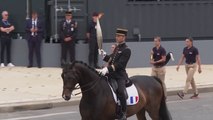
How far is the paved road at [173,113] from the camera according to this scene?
12907 mm

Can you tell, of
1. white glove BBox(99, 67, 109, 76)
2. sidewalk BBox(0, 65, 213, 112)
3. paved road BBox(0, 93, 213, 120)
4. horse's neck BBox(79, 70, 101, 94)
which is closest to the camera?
horse's neck BBox(79, 70, 101, 94)

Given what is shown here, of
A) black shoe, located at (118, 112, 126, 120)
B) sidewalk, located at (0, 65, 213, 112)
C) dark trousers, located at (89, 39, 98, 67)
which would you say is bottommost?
sidewalk, located at (0, 65, 213, 112)

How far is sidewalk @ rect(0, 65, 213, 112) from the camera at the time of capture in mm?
14419

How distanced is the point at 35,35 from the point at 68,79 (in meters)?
12.5

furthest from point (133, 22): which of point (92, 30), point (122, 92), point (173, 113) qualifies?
point (122, 92)

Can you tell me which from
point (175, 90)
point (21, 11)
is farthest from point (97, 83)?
point (21, 11)

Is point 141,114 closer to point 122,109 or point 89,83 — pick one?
point 122,109

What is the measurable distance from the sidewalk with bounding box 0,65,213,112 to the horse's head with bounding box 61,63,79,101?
5.52 meters

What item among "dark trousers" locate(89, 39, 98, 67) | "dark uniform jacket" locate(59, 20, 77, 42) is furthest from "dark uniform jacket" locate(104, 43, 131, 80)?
"dark trousers" locate(89, 39, 98, 67)

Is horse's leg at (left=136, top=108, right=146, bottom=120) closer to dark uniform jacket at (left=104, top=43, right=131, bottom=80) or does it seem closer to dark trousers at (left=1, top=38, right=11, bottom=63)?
dark uniform jacket at (left=104, top=43, right=131, bottom=80)

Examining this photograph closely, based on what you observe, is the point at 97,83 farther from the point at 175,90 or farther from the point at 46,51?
the point at 46,51

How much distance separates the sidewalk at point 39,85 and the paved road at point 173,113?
0.34 m

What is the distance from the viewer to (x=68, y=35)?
2052cm

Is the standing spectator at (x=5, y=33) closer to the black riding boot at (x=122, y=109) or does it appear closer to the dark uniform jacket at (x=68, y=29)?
the dark uniform jacket at (x=68, y=29)
